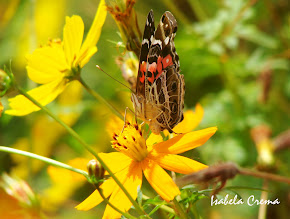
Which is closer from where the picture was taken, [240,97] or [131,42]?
[131,42]

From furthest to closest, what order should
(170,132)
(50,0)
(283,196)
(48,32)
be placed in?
(50,0) < (48,32) < (283,196) < (170,132)

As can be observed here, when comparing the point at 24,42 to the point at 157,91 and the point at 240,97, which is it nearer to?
the point at 240,97

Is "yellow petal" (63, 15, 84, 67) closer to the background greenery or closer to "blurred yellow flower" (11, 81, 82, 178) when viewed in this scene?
the background greenery

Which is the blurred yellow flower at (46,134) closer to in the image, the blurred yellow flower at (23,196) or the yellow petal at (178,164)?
the blurred yellow flower at (23,196)

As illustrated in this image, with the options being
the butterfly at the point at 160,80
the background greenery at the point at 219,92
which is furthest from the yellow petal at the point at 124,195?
the background greenery at the point at 219,92

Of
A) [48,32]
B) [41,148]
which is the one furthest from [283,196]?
[48,32]

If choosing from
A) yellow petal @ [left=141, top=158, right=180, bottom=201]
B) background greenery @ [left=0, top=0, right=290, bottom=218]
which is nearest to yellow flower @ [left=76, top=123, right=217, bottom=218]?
yellow petal @ [left=141, top=158, right=180, bottom=201]
